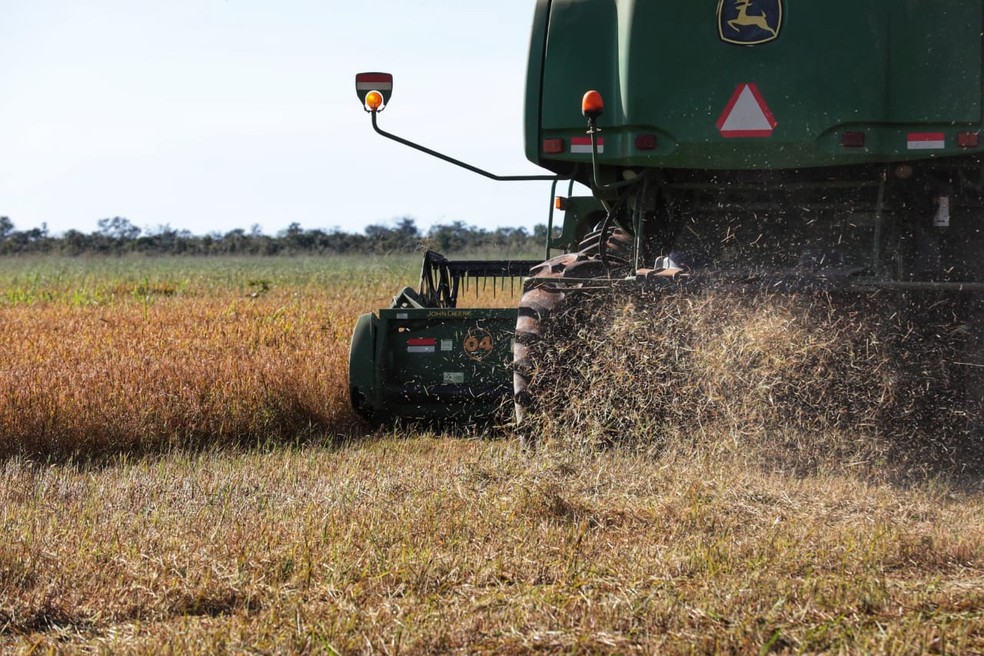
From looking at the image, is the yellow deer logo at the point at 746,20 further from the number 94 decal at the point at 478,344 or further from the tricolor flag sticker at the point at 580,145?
the number 94 decal at the point at 478,344

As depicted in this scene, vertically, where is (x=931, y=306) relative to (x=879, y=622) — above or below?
above

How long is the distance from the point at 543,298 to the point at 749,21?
5.10 feet

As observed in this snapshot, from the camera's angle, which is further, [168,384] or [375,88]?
[168,384]

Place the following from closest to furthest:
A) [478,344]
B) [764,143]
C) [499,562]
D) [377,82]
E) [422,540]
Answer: [499,562] → [422,540] → [764,143] → [377,82] → [478,344]

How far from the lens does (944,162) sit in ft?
17.6

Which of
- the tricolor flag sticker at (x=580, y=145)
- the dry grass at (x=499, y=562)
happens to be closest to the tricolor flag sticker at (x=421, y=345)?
the dry grass at (x=499, y=562)

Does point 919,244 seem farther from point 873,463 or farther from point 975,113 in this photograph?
point 873,463

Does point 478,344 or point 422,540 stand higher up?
point 478,344

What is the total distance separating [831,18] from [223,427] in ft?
12.8

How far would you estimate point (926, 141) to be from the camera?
16.9 feet

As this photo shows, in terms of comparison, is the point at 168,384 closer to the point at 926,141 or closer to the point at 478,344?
the point at 478,344

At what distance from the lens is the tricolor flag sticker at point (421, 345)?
6.92 meters

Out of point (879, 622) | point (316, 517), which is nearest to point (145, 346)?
point (316, 517)

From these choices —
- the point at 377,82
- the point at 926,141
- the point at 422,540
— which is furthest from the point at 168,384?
the point at 926,141
